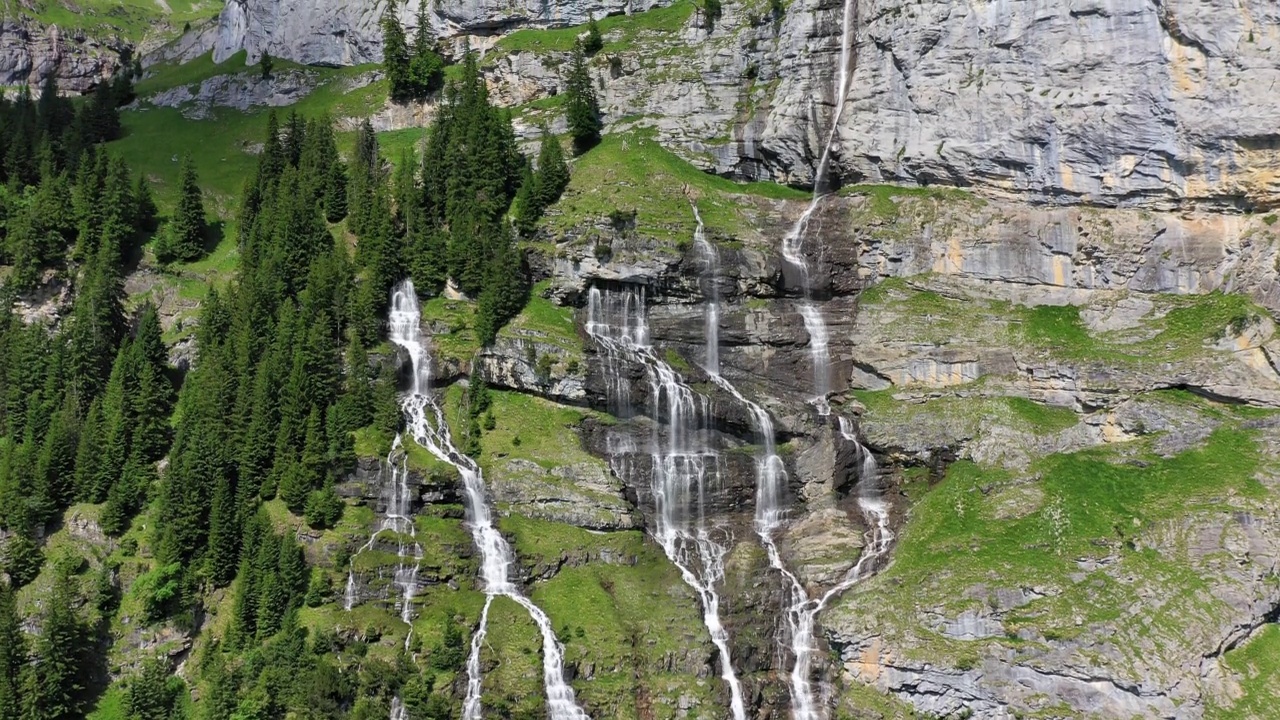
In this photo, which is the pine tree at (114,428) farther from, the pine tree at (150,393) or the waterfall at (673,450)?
the waterfall at (673,450)

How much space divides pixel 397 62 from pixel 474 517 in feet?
232

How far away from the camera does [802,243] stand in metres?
90.9

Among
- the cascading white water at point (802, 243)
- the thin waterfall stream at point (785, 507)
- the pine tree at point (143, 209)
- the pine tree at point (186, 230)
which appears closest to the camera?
the thin waterfall stream at point (785, 507)

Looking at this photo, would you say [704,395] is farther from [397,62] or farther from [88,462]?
[397,62]

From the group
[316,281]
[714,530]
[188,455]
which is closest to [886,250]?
[714,530]

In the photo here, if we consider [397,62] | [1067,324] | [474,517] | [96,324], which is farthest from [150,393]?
[1067,324]

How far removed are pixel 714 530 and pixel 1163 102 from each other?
160 ft

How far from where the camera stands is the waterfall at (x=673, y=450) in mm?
70750

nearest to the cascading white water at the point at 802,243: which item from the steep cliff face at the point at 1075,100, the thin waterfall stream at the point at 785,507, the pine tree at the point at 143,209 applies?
the thin waterfall stream at the point at 785,507

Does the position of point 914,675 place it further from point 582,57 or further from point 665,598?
point 582,57

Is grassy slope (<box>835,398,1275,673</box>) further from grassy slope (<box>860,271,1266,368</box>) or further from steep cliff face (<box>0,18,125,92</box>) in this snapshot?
steep cliff face (<box>0,18,125,92</box>)

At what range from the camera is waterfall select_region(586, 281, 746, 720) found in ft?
232

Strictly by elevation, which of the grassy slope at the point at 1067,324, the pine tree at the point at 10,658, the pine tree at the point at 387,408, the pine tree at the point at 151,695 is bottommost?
the pine tree at the point at 151,695

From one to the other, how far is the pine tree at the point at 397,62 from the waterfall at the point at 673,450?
165ft
